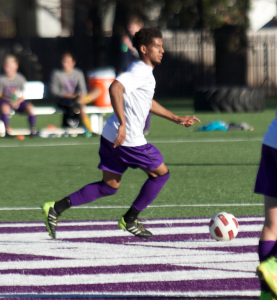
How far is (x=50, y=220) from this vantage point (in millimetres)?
6125

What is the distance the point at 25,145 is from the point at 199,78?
19.4 metres

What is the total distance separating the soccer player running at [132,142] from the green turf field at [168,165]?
96cm

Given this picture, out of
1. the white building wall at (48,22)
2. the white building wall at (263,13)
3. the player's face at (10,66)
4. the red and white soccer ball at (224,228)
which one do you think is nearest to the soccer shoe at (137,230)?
the red and white soccer ball at (224,228)

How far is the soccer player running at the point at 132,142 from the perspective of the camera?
19.5 feet

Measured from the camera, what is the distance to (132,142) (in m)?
5.96

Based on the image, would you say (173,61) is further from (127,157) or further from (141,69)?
(127,157)

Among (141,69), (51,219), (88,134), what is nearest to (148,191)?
(51,219)

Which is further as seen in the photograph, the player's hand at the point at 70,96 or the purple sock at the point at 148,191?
the player's hand at the point at 70,96

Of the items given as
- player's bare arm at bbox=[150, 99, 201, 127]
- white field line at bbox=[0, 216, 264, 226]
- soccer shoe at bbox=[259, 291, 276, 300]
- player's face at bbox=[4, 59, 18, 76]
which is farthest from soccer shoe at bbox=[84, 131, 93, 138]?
soccer shoe at bbox=[259, 291, 276, 300]

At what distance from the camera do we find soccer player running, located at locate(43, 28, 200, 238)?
5.96 metres

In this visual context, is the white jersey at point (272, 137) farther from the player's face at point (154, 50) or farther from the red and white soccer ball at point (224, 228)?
the player's face at point (154, 50)

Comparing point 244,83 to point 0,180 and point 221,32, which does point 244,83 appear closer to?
point 221,32

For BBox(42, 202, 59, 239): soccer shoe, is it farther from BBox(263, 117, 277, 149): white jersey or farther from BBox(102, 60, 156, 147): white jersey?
BBox(263, 117, 277, 149): white jersey

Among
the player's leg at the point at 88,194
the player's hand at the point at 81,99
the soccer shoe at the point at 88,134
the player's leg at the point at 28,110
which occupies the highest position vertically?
the player's leg at the point at 88,194
